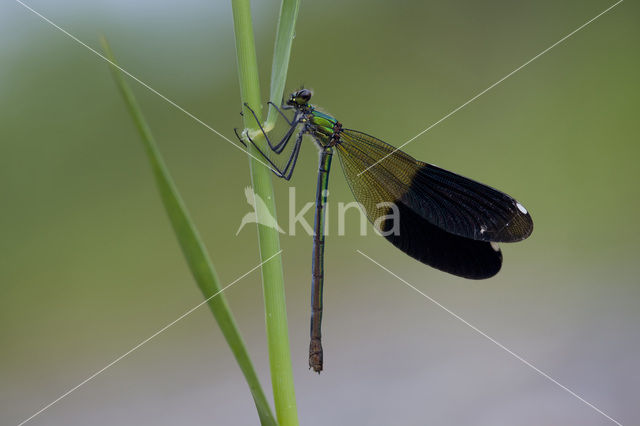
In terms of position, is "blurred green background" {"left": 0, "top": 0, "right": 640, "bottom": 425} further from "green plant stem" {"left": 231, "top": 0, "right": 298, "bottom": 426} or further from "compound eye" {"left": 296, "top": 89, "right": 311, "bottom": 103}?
"green plant stem" {"left": 231, "top": 0, "right": 298, "bottom": 426}

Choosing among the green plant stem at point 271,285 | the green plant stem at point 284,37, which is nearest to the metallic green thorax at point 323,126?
the green plant stem at point 284,37

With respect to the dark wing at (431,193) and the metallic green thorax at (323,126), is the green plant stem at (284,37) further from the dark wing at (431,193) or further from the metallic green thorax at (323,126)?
the dark wing at (431,193)

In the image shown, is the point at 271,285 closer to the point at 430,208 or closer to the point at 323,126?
the point at 323,126

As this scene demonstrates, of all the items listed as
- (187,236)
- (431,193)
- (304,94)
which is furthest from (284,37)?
(431,193)

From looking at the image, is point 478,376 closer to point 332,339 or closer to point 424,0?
point 332,339

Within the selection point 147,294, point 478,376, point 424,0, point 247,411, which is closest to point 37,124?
point 147,294

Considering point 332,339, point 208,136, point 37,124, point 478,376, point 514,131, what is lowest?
point 478,376

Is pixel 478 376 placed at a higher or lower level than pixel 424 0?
lower
